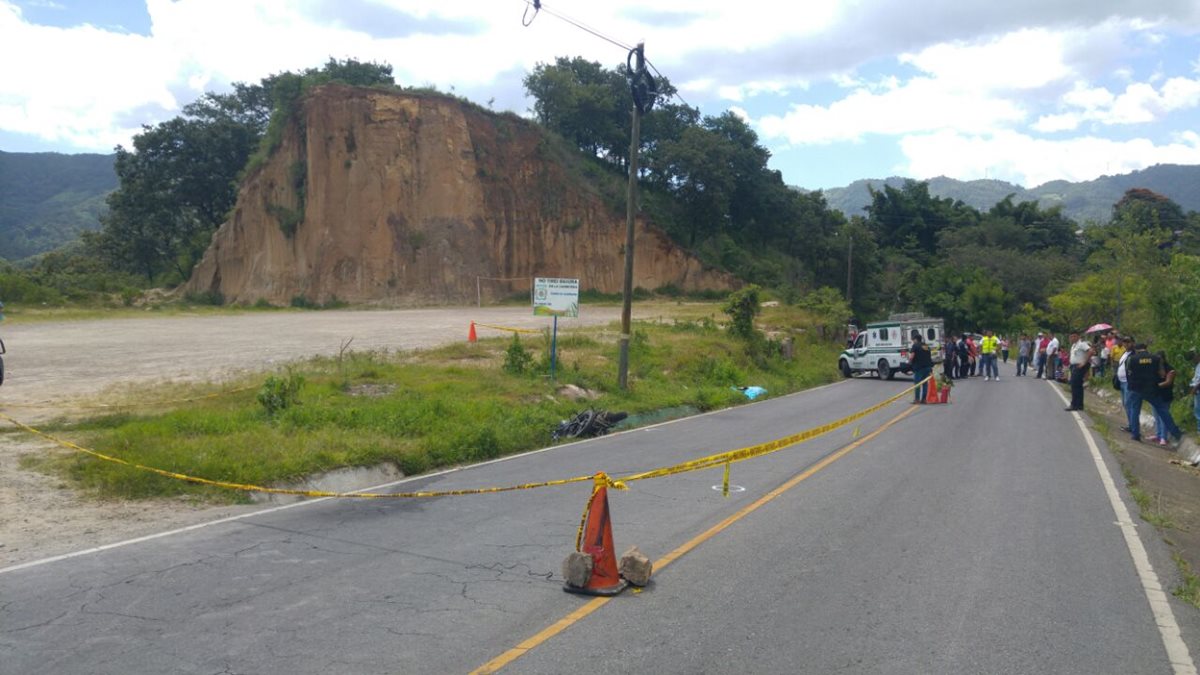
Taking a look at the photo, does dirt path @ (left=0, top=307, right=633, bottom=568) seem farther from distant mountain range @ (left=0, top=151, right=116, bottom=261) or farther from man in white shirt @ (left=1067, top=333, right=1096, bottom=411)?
distant mountain range @ (left=0, top=151, right=116, bottom=261)

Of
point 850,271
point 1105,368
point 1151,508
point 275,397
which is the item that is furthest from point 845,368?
point 850,271

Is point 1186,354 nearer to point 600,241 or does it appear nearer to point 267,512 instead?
point 267,512

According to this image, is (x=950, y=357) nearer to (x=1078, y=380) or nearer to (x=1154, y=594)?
(x=1078, y=380)

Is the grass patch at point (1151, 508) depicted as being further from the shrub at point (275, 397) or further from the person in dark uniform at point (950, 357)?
the person in dark uniform at point (950, 357)

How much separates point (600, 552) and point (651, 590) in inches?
18.4

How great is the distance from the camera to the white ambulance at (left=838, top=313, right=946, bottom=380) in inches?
1185

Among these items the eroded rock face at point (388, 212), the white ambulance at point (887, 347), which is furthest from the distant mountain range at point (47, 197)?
the white ambulance at point (887, 347)

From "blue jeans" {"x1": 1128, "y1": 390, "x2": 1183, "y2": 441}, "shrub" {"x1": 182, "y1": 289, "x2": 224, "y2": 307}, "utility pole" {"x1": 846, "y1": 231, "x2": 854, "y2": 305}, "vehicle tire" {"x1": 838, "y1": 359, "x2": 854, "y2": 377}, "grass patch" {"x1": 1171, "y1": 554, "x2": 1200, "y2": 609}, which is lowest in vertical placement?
"vehicle tire" {"x1": 838, "y1": 359, "x2": 854, "y2": 377}

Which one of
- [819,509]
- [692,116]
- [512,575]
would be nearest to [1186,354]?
[819,509]

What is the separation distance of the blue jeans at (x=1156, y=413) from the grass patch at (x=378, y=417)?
8.68 metres

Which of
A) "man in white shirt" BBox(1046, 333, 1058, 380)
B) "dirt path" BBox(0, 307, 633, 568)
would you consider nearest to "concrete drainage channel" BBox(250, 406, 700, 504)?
"dirt path" BBox(0, 307, 633, 568)

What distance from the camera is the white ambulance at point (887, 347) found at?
98.7 ft

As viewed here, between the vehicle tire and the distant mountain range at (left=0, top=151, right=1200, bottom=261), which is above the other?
the distant mountain range at (left=0, top=151, right=1200, bottom=261)

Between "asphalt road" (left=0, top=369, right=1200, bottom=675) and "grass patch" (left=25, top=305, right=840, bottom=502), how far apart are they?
171 cm
